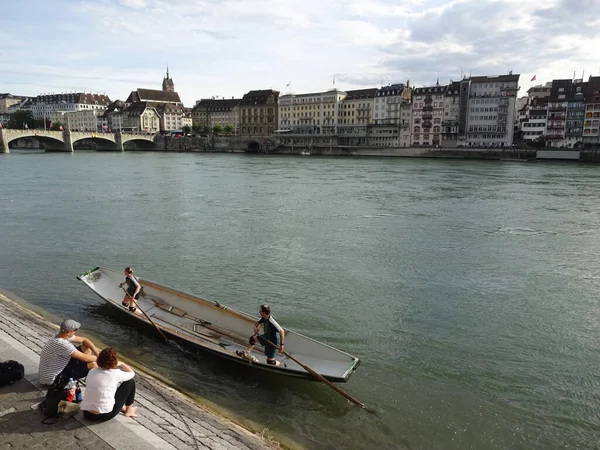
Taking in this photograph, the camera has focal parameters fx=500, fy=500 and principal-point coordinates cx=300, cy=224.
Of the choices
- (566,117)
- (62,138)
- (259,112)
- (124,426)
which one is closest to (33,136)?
(62,138)

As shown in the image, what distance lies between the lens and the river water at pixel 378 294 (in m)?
9.00

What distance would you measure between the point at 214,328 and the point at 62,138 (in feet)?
366

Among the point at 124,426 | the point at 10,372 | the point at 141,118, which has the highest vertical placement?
the point at 141,118

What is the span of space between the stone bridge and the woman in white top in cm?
10402

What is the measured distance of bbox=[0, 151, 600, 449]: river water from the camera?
9000 mm

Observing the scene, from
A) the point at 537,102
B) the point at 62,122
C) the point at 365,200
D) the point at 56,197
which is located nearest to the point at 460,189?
the point at 365,200

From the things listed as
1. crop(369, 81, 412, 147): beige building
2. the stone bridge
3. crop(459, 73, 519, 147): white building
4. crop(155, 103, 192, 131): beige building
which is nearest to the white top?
the stone bridge

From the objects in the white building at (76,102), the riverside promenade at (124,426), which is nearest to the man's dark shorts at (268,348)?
the riverside promenade at (124,426)

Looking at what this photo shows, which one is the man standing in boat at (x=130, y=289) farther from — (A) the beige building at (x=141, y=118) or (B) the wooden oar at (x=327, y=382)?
(A) the beige building at (x=141, y=118)

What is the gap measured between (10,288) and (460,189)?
3924 centimetres

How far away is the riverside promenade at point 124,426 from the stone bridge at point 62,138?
103m

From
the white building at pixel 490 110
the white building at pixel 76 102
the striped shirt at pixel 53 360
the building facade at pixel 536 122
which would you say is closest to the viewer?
the striped shirt at pixel 53 360

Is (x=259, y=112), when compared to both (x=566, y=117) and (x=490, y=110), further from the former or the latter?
(x=566, y=117)

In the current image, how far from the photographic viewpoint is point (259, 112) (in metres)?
156
